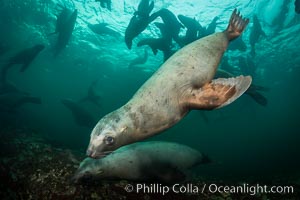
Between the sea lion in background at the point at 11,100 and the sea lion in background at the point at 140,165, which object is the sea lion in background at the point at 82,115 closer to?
the sea lion in background at the point at 11,100

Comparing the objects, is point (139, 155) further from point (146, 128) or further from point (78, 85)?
point (78, 85)

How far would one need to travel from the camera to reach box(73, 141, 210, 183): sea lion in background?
3645 millimetres

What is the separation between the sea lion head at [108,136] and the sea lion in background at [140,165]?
1.17 m

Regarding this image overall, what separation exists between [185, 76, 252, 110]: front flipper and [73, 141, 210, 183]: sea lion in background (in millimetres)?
1444

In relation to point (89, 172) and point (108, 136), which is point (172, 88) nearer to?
point (108, 136)

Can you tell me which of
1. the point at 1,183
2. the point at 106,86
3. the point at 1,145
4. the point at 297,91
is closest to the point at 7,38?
the point at 106,86

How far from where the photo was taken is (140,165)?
3.98 meters

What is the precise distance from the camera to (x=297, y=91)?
37.2 metres

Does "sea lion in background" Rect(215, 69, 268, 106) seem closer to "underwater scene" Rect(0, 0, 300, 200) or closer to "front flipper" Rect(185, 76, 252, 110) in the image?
"underwater scene" Rect(0, 0, 300, 200)

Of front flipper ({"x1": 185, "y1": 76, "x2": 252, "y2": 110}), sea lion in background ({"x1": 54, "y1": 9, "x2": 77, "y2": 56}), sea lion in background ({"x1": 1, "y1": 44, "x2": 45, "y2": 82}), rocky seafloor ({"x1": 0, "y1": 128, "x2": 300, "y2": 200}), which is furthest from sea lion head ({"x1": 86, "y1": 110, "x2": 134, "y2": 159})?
sea lion in background ({"x1": 54, "y1": 9, "x2": 77, "y2": 56})

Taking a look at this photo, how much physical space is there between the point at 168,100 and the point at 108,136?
0.81 meters

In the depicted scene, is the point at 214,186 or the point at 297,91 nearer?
the point at 214,186

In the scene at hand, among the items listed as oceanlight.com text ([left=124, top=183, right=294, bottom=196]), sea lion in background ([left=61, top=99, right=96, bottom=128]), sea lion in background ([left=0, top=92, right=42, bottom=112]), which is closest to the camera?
oceanlight.com text ([left=124, top=183, right=294, bottom=196])

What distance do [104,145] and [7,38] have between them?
2540 cm
